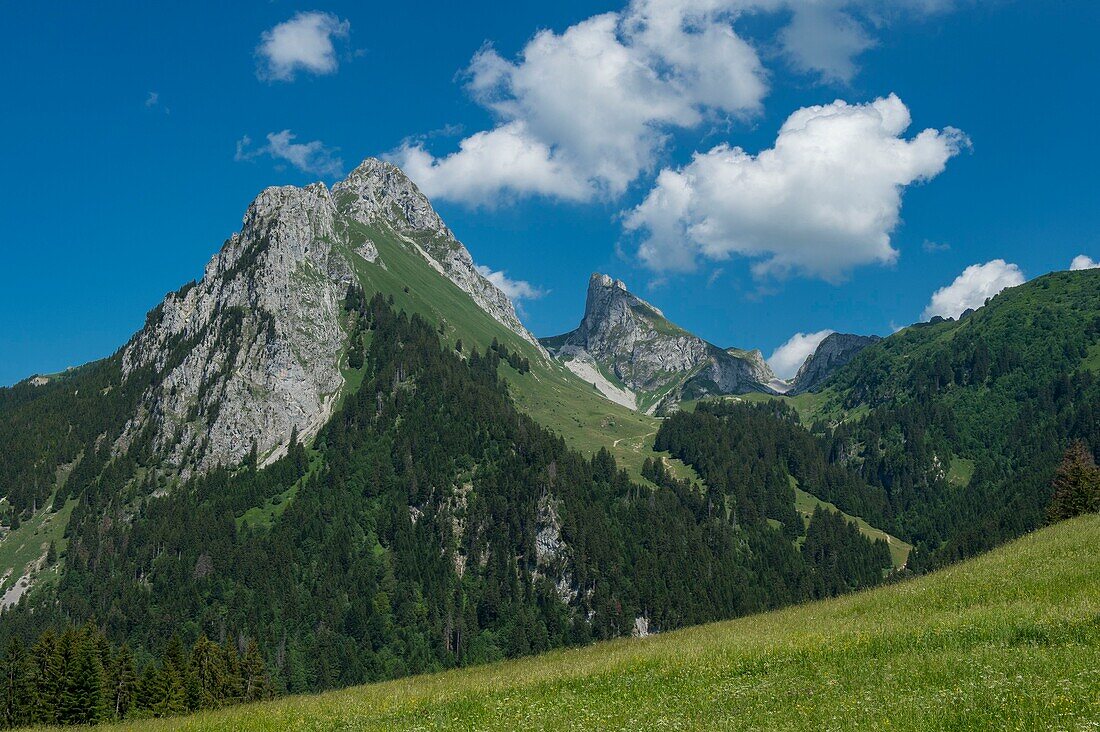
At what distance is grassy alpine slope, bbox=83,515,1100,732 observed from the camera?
1716 centimetres

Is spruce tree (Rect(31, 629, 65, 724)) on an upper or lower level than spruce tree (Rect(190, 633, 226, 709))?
upper

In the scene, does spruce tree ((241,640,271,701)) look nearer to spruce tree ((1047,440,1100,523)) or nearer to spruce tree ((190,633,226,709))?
spruce tree ((190,633,226,709))

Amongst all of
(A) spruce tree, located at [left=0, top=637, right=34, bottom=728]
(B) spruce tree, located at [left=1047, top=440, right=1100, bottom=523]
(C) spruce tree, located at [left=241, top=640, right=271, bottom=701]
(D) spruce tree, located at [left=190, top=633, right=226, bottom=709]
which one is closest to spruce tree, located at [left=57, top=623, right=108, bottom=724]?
(A) spruce tree, located at [left=0, top=637, right=34, bottom=728]

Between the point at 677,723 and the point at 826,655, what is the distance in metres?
9.79

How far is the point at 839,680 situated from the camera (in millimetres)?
21281

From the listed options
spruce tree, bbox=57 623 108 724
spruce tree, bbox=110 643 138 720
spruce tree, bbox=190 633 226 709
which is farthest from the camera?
spruce tree, bbox=190 633 226 709

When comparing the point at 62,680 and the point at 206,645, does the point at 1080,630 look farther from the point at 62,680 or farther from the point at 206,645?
the point at 206,645

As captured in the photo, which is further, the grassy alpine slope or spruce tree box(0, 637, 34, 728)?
spruce tree box(0, 637, 34, 728)

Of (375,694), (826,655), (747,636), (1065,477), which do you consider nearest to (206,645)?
(375,694)

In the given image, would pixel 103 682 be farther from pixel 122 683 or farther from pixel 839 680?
pixel 839 680

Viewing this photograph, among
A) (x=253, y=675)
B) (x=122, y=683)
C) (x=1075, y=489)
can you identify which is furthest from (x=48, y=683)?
(x=1075, y=489)

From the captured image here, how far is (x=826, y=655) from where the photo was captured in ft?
83.4

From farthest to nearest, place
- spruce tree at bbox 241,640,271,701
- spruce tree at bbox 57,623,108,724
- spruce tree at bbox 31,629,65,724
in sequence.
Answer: spruce tree at bbox 241,640,271,701
spruce tree at bbox 57,623,108,724
spruce tree at bbox 31,629,65,724

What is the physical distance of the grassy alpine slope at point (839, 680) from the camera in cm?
1716
